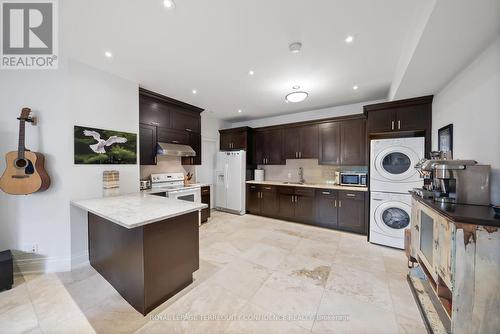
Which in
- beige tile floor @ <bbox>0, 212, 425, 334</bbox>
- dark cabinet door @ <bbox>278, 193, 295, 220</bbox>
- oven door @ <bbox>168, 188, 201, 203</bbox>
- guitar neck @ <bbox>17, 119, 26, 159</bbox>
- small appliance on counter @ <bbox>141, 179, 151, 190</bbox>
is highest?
guitar neck @ <bbox>17, 119, 26, 159</bbox>

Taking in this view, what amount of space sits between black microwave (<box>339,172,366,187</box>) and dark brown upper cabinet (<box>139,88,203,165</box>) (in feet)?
10.9

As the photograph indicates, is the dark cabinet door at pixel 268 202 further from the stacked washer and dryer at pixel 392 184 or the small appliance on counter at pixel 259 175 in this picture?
the stacked washer and dryer at pixel 392 184

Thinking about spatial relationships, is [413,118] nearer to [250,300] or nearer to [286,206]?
[286,206]

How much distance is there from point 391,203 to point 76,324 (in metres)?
4.19

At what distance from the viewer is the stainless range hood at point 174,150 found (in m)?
3.46

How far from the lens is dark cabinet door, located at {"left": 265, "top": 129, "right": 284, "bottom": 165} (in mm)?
4719

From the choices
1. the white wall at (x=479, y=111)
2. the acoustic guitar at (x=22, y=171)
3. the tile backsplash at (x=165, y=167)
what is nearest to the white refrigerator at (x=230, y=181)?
the tile backsplash at (x=165, y=167)

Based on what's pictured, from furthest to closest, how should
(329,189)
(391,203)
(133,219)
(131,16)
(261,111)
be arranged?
(261,111), (329,189), (391,203), (131,16), (133,219)

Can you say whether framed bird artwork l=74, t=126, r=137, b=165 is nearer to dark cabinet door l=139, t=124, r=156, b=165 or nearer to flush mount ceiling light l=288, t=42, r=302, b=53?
dark cabinet door l=139, t=124, r=156, b=165

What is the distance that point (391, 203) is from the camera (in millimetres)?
3025

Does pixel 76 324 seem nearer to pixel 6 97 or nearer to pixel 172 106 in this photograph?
pixel 6 97

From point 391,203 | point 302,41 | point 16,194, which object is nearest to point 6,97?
point 16,194

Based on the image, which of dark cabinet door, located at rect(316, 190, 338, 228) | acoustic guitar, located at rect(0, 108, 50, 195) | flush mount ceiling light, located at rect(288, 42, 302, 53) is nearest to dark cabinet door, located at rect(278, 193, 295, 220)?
dark cabinet door, located at rect(316, 190, 338, 228)

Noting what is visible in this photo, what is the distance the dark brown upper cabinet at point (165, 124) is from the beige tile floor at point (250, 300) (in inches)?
81.2
